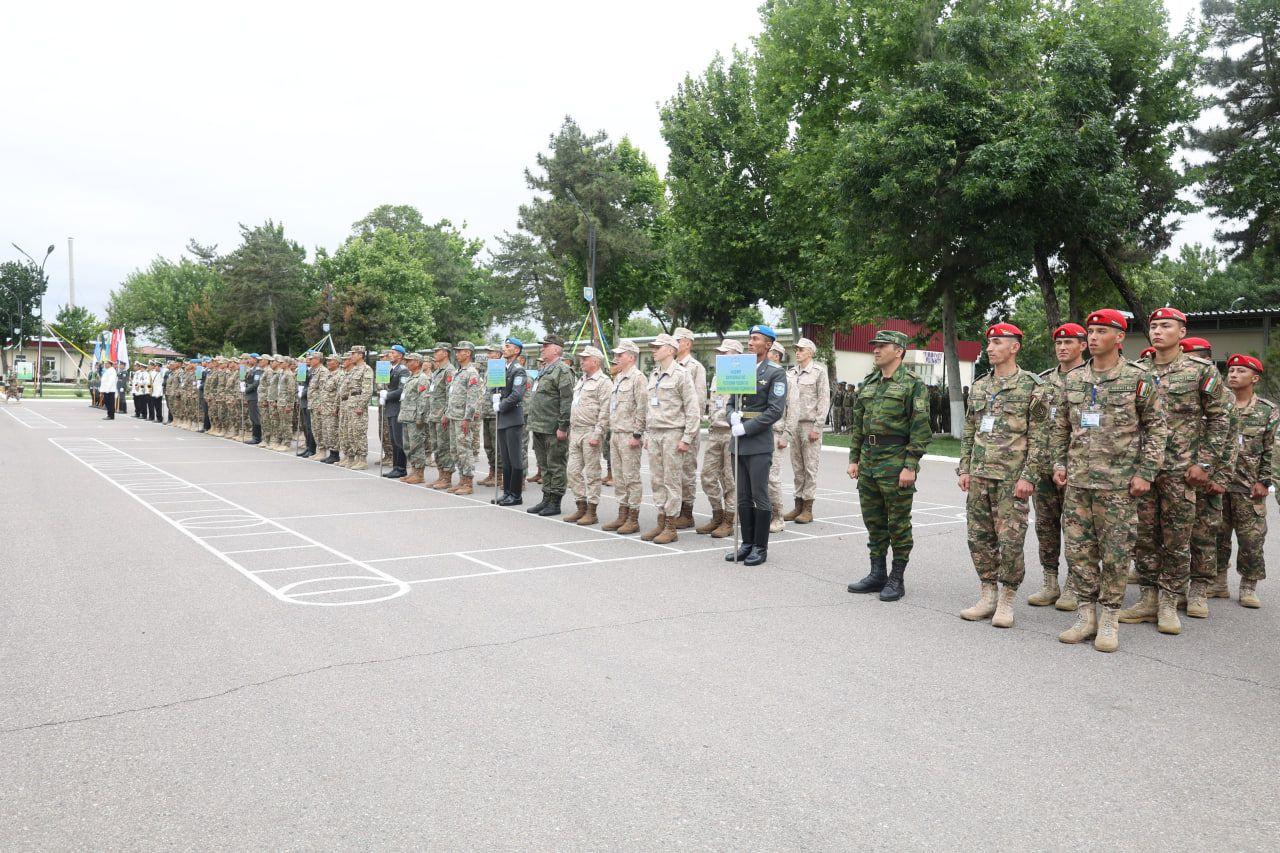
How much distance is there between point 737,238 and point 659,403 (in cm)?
2458

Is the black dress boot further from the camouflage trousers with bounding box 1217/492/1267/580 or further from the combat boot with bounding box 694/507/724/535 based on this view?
the combat boot with bounding box 694/507/724/535

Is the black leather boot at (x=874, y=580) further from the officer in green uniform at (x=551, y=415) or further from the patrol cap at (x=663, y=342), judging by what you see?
the officer in green uniform at (x=551, y=415)

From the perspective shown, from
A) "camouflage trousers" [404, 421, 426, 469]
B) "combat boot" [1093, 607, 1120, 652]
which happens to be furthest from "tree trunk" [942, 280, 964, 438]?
"combat boot" [1093, 607, 1120, 652]

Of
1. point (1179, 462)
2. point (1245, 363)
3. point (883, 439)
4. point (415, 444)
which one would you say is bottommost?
point (415, 444)

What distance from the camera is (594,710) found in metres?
4.45

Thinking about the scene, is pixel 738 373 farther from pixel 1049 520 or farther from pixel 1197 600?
pixel 1197 600

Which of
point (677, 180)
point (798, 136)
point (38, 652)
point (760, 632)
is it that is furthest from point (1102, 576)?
point (677, 180)

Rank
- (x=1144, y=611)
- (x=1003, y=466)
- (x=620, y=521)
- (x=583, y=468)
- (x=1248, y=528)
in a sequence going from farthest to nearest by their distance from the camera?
(x=583, y=468) → (x=620, y=521) → (x=1248, y=528) → (x=1144, y=611) → (x=1003, y=466)

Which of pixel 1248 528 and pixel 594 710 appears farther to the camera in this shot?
pixel 1248 528

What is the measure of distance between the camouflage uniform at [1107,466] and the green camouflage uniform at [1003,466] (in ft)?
0.91

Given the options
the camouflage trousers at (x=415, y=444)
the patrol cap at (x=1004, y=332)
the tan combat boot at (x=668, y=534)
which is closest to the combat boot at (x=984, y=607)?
the patrol cap at (x=1004, y=332)

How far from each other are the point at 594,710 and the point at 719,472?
18.7 feet

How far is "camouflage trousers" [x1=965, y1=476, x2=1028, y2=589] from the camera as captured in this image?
6109 millimetres

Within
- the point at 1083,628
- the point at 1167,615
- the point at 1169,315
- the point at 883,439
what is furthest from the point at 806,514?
the point at 1169,315
